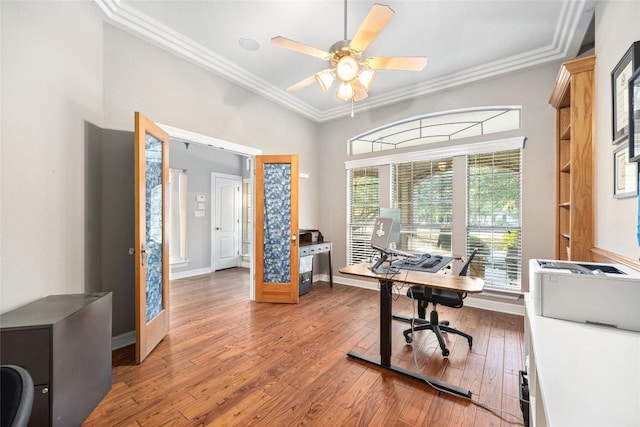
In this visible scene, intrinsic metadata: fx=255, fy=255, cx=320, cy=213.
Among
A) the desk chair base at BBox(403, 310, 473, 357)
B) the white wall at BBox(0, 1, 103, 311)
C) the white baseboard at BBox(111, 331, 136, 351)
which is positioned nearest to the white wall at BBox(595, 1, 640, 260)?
the desk chair base at BBox(403, 310, 473, 357)

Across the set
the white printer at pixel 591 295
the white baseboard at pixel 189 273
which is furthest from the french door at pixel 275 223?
the white printer at pixel 591 295

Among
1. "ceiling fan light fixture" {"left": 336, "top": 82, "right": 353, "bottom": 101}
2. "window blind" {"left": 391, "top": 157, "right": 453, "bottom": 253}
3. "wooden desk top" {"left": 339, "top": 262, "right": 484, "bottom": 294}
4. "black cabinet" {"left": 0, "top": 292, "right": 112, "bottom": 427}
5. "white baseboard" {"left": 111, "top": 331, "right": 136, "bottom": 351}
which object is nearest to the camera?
"black cabinet" {"left": 0, "top": 292, "right": 112, "bottom": 427}

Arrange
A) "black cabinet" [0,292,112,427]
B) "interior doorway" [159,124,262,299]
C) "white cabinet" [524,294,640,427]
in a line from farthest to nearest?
"interior doorway" [159,124,262,299] < "black cabinet" [0,292,112,427] < "white cabinet" [524,294,640,427]

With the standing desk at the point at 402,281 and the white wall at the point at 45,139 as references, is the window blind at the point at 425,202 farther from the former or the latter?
the white wall at the point at 45,139

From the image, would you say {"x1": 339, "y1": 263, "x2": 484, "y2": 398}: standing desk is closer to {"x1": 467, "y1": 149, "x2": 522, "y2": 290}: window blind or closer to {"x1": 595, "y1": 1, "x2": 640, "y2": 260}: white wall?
{"x1": 595, "y1": 1, "x2": 640, "y2": 260}: white wall

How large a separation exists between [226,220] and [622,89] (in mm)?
6410

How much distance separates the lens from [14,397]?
0.73m

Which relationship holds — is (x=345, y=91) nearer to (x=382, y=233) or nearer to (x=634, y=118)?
(x=382, y=233)

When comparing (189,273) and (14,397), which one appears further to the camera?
(189,273)

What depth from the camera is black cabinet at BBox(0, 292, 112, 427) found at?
1323 mm

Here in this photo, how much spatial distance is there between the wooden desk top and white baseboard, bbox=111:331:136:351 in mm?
2305

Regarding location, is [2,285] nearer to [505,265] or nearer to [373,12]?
[373,12]

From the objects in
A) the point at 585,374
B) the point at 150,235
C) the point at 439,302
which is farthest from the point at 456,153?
the point at 150,235

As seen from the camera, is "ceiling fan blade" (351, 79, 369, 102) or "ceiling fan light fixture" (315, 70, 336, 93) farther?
"ceiling fan blade" (351, 79, 369, 102)
